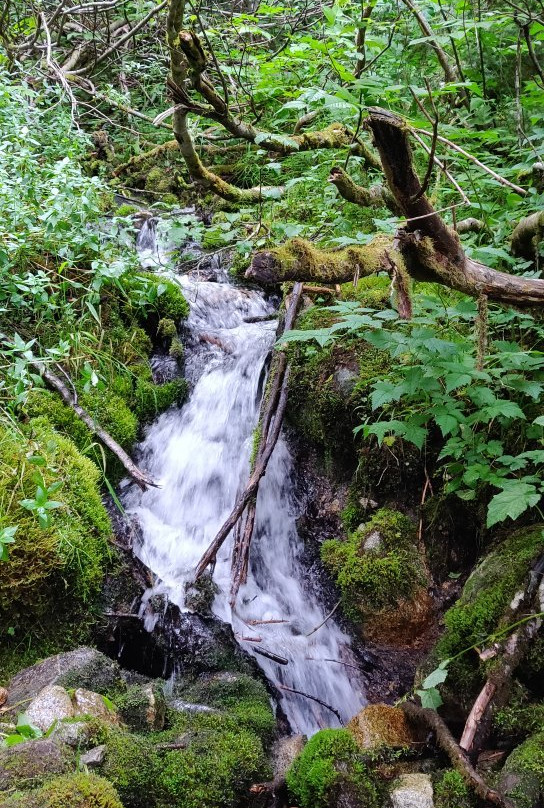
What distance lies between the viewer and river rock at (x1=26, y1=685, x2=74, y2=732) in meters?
2.16

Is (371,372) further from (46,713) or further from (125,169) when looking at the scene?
(125,169)

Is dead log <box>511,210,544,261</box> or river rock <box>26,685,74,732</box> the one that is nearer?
river rock <box>26,685,74,732</box>

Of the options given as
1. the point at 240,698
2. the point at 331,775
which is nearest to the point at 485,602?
the point at 331,775

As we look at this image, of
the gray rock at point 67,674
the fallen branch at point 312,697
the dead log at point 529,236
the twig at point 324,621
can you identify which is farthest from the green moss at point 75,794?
the dead log at point 529,236

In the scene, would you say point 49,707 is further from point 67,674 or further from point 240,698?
point 240,698

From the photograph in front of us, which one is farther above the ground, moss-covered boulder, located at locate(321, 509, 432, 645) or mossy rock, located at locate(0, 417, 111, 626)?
mossy rock, located at locate(0, 417, 111, 626)

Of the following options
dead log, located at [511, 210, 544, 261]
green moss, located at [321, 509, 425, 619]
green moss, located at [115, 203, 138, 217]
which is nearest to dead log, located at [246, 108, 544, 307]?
dead log, located at [511, 210, 544, 261]

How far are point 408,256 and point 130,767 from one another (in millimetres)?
2386

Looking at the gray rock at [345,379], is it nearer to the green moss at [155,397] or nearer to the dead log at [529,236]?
the dead log at [529,236]

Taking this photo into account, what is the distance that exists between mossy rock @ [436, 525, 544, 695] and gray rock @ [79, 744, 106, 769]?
1.56 meters

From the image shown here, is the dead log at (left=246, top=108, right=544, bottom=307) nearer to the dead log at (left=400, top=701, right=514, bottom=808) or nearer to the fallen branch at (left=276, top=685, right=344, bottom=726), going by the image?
the dead log at (left=400, top=701, right=514, bottom=808)

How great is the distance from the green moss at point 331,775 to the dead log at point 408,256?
6.53 feet

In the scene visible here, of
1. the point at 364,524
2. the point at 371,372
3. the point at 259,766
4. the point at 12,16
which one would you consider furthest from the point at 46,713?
the point at 12,16

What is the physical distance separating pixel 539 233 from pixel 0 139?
15.4ft
